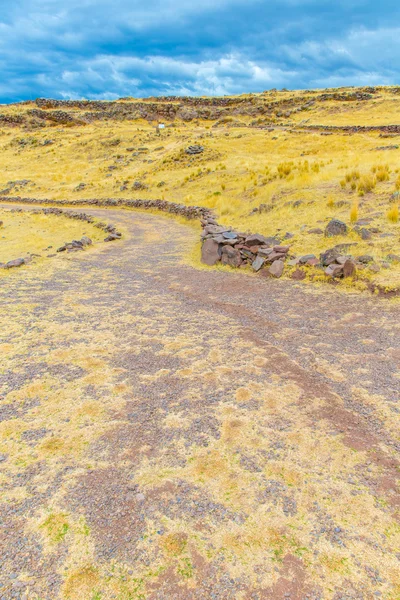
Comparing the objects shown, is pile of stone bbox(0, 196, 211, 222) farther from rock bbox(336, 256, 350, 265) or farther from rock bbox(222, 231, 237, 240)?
rock bbox(336, 256, 350, 265)

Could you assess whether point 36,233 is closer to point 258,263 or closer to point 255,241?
point 255,241

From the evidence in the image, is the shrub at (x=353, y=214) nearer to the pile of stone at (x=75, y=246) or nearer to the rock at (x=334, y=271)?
the rock at (x=334, y=271)

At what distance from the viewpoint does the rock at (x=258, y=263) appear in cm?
1162

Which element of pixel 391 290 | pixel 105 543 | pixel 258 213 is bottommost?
pixel 105 543

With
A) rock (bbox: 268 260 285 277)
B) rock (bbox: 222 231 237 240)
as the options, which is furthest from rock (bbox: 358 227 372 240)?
rock (bbox: 222 231 237 240)

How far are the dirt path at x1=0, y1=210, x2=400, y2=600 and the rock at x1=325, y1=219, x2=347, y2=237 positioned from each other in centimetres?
468

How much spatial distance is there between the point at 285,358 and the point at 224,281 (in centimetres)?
505

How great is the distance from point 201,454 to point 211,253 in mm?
9566

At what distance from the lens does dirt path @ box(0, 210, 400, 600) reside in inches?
119

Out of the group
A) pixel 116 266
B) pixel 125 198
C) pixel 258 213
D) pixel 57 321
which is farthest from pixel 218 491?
pixel 125 198

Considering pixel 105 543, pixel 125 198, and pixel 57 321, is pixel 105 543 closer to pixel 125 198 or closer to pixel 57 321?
pixel 57 321

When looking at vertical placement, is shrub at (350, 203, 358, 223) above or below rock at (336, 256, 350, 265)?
above

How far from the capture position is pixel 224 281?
11148 mm

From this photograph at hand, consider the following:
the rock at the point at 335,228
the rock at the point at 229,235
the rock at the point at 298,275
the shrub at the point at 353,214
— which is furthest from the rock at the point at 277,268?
the shrub at the point at 353,214
